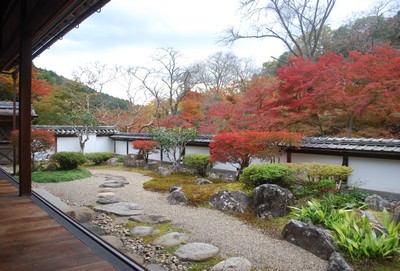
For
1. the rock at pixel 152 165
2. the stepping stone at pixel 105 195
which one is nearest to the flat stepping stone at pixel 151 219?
the stepping stone at pixel 105 195

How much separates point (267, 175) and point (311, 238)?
2.27 meters

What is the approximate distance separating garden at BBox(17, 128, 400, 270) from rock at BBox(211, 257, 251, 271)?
3.98 ft

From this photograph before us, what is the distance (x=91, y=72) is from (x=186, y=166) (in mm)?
10998

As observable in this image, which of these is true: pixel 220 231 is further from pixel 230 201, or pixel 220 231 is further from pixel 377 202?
pixel 377 202

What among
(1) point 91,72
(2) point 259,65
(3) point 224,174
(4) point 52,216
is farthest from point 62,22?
(2) point 259,65

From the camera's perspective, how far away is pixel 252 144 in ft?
24.3

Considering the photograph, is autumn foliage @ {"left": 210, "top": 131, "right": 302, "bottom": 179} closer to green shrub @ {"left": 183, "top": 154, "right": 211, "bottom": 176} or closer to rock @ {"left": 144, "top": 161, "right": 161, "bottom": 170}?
green shrub @ {"left": 183, "top": 154, "right": 211, "bottom": 176}

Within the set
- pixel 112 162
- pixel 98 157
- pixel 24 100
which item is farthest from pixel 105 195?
pixel 98 157

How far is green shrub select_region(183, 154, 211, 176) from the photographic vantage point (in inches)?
387

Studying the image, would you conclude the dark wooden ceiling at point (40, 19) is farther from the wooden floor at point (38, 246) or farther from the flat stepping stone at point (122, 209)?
the flat stepping stone at point (122, 209)

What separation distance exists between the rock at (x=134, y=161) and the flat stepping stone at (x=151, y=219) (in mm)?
7336

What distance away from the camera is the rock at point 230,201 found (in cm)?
582

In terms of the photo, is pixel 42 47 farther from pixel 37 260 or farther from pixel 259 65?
pixel 259 65

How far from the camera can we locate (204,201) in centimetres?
633
